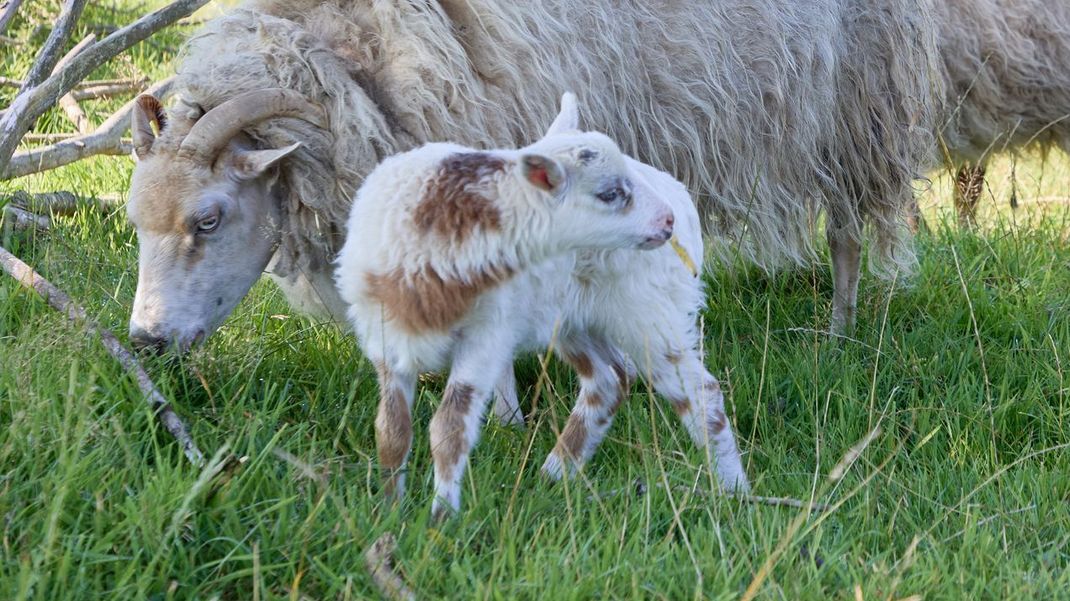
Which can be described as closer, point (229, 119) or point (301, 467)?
point (301, 467)

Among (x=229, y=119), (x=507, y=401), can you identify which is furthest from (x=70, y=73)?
(x=507, y=401)

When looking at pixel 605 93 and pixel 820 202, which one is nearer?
pixel 605 93

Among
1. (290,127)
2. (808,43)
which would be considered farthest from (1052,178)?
(290,127)

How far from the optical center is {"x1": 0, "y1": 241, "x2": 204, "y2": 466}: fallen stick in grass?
298cm

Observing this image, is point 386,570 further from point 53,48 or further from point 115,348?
point 53,48

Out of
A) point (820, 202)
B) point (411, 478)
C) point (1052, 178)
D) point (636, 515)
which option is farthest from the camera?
point (1052, 178)

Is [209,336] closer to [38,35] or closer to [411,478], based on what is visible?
[411,478]

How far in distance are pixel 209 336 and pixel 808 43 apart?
7.95 ft

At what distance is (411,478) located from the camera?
312cm

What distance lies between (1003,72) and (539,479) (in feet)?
13.7

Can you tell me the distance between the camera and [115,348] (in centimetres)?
328

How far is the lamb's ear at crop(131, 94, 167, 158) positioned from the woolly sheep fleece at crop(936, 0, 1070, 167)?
3.94 m

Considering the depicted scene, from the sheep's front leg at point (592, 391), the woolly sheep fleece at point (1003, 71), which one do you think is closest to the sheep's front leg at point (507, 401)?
the sheep's front leg at point (592, 391)

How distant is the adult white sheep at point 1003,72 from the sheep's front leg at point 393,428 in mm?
3952
